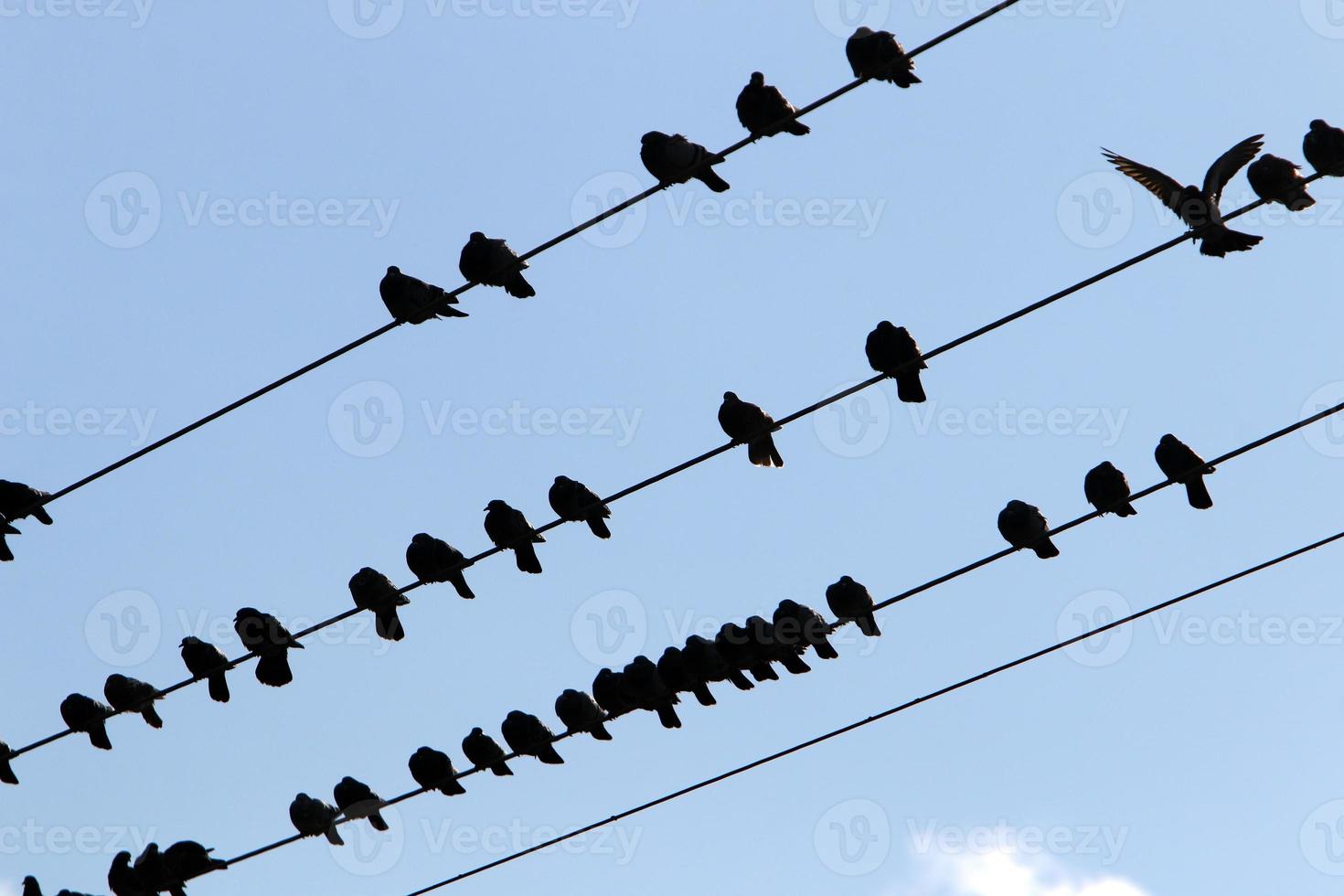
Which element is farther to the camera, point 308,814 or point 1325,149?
→ point 308,814

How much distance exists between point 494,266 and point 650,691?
10.0 feet

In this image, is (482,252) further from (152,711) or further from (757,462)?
(152,711)

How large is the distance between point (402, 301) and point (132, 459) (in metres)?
2.82

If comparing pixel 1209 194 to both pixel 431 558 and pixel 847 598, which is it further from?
pixel 431 558

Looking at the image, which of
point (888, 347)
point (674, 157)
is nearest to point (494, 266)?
point (674, 157)

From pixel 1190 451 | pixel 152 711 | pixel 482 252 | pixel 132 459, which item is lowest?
pixel 1190 451

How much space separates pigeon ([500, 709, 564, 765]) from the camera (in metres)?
14.3

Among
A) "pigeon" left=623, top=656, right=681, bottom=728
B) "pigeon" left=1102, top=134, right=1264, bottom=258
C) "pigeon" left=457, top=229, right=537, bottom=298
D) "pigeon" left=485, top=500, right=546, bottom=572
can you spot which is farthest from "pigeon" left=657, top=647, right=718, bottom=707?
"pigeon" left=1102, top=134, right=1264, bottom=258

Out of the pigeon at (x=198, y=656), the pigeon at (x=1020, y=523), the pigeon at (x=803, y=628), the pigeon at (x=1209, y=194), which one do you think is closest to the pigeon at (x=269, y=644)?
the pigeon at (x=198, y=656)

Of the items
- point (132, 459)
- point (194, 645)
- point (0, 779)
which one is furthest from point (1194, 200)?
point (0, 779)

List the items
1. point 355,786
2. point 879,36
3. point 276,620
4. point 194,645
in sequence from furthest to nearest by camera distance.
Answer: point 355,786 < point 194,645 < point 276,620 < point 879,36

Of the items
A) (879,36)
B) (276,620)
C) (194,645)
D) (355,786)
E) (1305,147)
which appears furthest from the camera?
(355,786)

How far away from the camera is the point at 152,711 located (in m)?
14.1

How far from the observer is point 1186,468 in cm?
1278
